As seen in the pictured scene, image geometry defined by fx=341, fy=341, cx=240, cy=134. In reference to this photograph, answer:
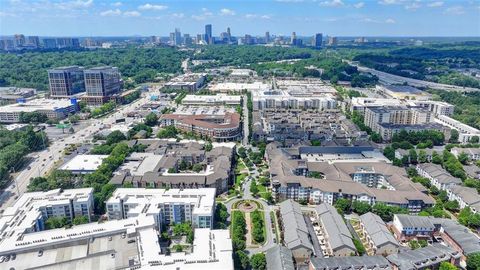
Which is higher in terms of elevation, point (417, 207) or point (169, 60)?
point (169, 60)

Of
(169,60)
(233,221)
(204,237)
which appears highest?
(169,60)

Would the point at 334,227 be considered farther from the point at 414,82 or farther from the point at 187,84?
the point at 414,82

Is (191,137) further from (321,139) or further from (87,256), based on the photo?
(87,256)

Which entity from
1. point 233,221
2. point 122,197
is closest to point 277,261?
point 233,221

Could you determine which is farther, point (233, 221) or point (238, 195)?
point (238, 195)

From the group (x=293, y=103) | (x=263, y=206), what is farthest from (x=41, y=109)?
(x=263, y=206)

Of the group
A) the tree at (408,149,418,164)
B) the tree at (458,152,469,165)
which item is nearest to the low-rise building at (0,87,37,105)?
the tree at (408,149,418,164)
